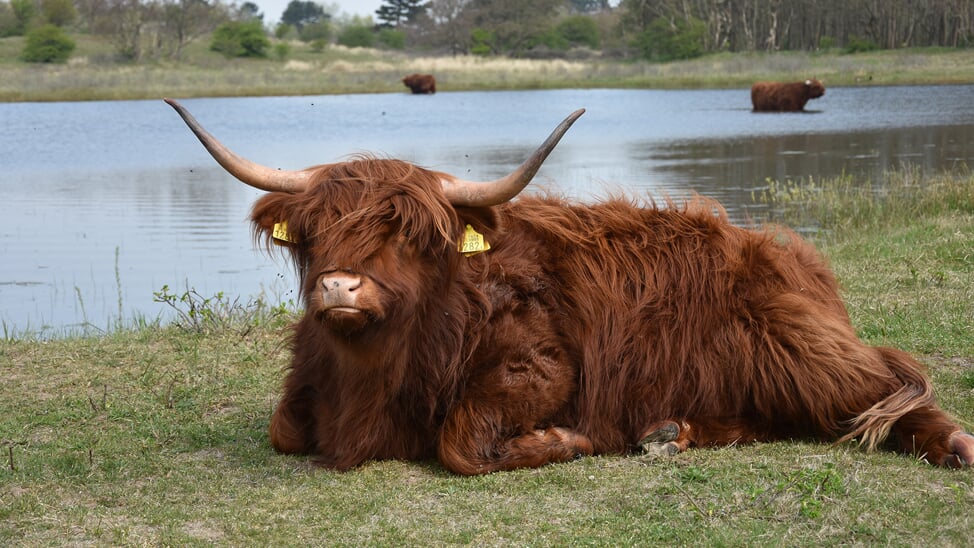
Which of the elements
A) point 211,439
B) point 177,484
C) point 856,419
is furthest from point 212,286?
point 856,419

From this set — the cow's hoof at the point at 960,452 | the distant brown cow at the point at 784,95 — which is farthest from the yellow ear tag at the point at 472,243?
the distant brown cow at the point at 784,95

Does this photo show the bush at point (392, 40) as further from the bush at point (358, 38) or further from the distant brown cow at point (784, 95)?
the distant brown cow at point (784, 95)

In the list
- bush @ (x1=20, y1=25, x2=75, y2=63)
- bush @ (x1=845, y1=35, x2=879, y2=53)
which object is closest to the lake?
bush @ (x1=20, y1=25, x2=75, y2=63)

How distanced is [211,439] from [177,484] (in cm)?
60

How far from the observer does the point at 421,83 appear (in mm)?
44000

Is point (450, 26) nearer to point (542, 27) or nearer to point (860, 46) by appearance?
point (542, 27)

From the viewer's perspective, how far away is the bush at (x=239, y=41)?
54281 millimetres

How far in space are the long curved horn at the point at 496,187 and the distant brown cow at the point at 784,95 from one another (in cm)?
2861

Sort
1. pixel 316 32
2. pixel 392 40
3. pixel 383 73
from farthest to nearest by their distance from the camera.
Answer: pixel 316 32
pixel 392 40
pixel 383 73

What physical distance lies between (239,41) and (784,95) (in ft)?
108

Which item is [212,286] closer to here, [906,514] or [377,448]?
[377,448]

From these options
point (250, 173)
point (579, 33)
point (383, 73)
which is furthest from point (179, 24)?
point (250, 173)

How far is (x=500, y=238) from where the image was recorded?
4.07 m

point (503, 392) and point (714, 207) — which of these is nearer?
point (503, 392)
